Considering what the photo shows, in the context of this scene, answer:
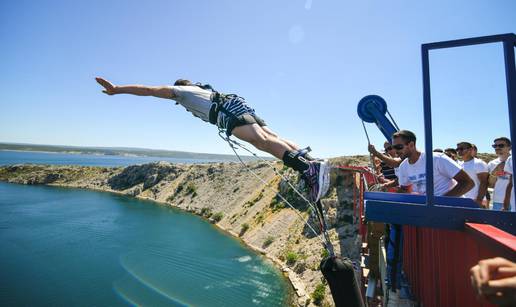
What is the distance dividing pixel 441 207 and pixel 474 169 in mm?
4928

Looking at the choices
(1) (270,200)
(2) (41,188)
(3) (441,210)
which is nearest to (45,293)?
(1) (270,200)

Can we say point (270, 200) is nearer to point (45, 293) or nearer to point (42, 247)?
point (45, 293)

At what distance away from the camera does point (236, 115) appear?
165 inches

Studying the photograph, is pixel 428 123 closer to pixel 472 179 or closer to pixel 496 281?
pixel 496 281

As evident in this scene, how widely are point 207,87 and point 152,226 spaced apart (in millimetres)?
43887

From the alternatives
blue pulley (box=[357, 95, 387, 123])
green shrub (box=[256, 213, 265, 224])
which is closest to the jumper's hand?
blue pulley (box=[357, 95, 387, 123])

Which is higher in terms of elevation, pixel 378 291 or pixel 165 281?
pixel 378 291

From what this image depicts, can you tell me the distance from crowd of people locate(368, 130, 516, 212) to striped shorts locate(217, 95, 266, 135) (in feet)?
7.74

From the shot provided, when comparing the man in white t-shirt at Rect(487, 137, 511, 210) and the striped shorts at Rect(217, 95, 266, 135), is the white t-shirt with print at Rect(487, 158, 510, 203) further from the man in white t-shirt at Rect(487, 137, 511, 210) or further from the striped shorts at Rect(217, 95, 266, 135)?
the striped shorts at Rect(217, 95, 266, 135)

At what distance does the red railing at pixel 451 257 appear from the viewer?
1855mm

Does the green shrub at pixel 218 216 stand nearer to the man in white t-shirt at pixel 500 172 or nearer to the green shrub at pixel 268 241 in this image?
the green shrub at pixel 268 241

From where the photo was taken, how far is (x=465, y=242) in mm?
2674

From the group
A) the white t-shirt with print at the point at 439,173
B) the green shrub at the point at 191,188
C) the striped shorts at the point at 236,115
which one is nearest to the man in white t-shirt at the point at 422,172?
the white t-shirt with print at the point at 439,173

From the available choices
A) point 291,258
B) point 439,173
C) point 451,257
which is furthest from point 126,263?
point 451,257
